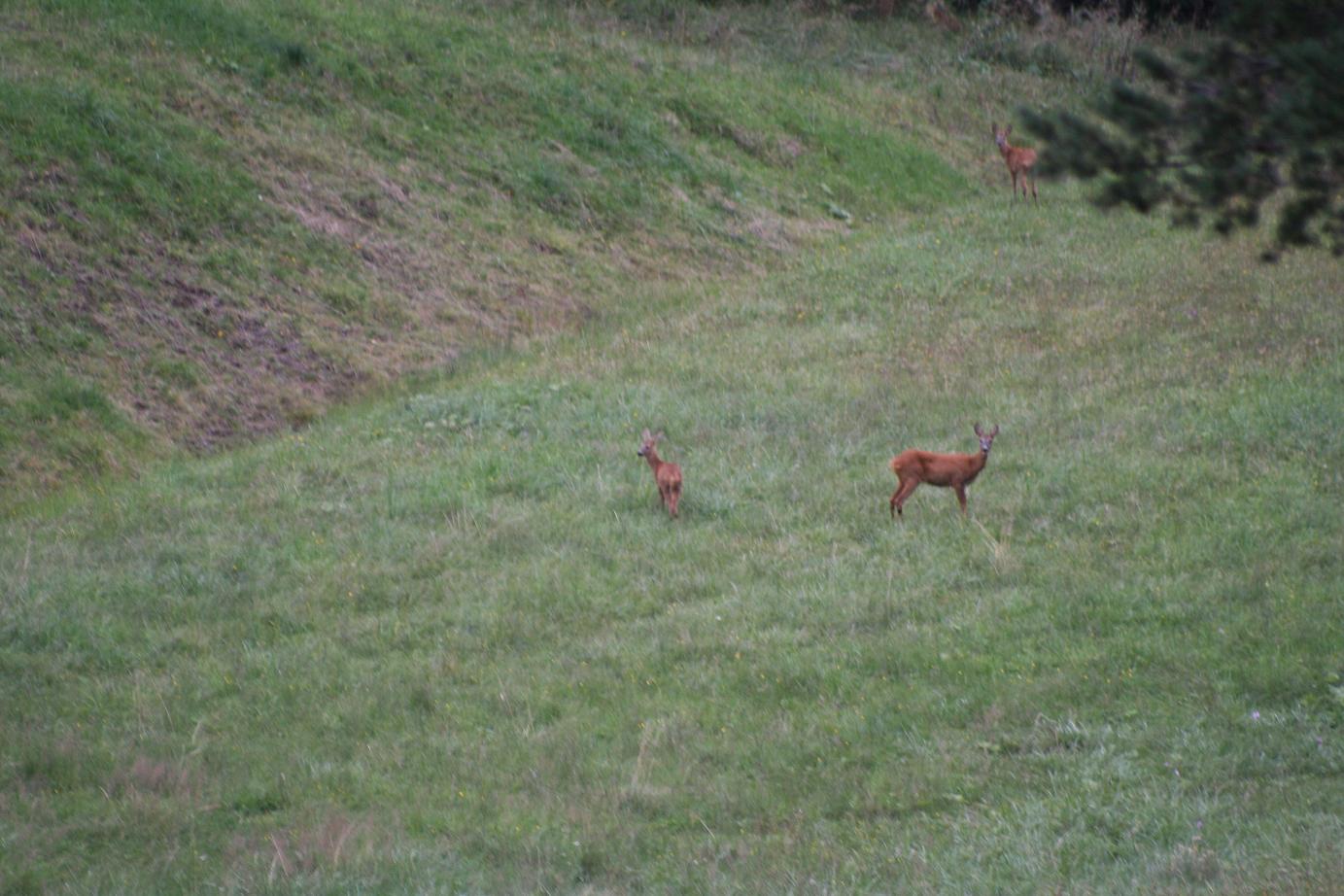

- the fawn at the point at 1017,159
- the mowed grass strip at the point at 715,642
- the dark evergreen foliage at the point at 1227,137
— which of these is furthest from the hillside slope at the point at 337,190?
the dark evergreen foliage at the point at 1227,137

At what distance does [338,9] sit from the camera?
91.9ft

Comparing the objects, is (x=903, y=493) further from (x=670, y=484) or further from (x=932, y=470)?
(x=670, y=484)

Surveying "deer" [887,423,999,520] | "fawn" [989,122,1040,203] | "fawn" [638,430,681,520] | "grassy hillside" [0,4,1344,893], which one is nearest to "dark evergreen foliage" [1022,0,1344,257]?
"grassy hillside" [0,4,1344,893]

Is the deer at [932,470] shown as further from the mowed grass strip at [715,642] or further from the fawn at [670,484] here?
the fawn at [670,484]

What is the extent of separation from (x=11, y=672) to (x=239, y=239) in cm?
1069

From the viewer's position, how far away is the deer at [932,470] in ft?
41.0

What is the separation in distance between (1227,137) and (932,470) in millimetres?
5421

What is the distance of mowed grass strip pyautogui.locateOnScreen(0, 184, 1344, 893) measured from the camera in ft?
24.8

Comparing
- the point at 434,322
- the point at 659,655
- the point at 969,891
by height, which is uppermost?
the point at 969,891

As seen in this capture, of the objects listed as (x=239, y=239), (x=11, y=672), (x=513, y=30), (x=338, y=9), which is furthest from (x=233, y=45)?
(x=11, y=672)

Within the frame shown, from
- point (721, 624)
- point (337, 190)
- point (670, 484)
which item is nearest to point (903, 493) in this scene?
point (670, 484)

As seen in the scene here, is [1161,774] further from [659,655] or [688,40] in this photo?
[688,40]

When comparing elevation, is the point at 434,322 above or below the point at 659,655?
below

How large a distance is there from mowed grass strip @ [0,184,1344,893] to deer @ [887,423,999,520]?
0.27 metres
